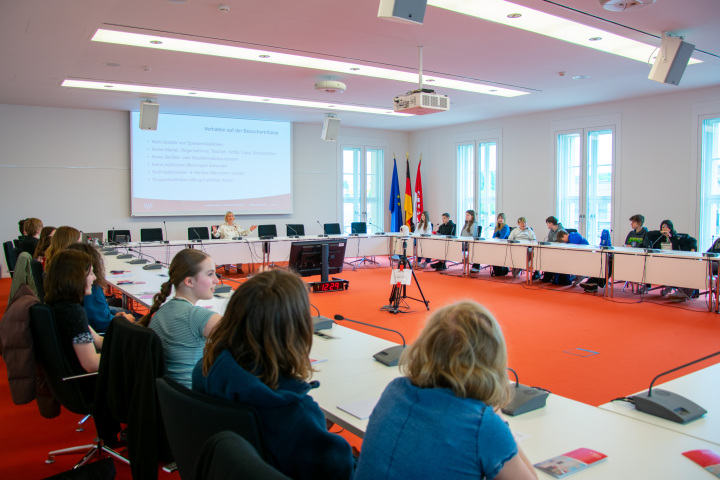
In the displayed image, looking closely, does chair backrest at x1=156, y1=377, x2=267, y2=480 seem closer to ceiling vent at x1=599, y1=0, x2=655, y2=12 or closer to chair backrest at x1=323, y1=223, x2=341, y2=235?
ceiling vent at x1=599, y1=0, x2=655, y2=12

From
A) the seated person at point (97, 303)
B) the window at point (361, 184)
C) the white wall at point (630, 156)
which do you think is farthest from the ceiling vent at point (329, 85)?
the window at point (361, 184)

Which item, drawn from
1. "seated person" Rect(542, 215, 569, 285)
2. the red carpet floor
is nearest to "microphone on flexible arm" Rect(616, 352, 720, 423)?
the red carpet floor

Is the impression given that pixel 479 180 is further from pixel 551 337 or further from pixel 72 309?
pixel 72 309

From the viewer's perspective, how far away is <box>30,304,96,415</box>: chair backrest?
2375mm

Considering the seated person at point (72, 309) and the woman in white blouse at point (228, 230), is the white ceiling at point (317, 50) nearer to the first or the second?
the woman in white blouse at point (228, 230)

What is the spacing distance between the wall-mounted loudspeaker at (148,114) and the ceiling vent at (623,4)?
6.61 metres

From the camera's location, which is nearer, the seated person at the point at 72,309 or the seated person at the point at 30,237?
the seated person at the point at 72,309

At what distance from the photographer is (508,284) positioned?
858 cm

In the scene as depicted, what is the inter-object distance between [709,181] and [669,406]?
305 inches

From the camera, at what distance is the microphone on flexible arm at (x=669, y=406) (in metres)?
1.72

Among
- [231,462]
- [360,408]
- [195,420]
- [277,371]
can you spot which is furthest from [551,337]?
[231,462]

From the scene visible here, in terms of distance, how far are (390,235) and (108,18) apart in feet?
23.4

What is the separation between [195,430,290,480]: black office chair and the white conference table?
4.35 ft

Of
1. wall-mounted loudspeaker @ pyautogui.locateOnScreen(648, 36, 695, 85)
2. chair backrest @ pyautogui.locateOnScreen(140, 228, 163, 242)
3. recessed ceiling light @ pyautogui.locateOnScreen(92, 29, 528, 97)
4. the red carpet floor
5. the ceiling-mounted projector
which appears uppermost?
recessed ceiling light @ pyautogui.locateOnScreen(92, 29, 528, 97)
